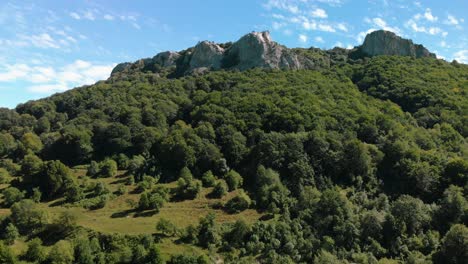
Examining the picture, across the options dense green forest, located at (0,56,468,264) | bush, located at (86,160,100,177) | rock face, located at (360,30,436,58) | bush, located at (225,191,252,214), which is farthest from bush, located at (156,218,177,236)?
rock face, located at (360,30,436,58)

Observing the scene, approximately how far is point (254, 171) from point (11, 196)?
46.3m

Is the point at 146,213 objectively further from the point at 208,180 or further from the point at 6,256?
the point at 6,256

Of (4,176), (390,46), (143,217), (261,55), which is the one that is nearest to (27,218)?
(143,217)

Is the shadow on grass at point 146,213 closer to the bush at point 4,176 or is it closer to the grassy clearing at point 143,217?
the grassy clearing at point 143,217

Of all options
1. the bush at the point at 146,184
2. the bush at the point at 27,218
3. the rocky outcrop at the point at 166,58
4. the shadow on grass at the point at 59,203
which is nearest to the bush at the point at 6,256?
the bush at the point at 27,218

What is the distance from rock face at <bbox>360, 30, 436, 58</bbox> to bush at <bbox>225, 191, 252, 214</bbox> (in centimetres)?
13398

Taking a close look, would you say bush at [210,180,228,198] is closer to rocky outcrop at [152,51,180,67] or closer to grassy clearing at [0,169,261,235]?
grassy clearing at [0,169,261,235]

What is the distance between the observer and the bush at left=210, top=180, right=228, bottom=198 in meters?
75.8

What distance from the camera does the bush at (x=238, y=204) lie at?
7106cm

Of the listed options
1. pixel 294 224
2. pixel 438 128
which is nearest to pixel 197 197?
pixel 294 224

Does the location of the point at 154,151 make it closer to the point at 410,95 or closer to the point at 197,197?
the point at 197,197

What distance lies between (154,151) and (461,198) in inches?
2542

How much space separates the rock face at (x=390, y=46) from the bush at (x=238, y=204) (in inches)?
5275

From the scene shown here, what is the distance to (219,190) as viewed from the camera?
249 ft
